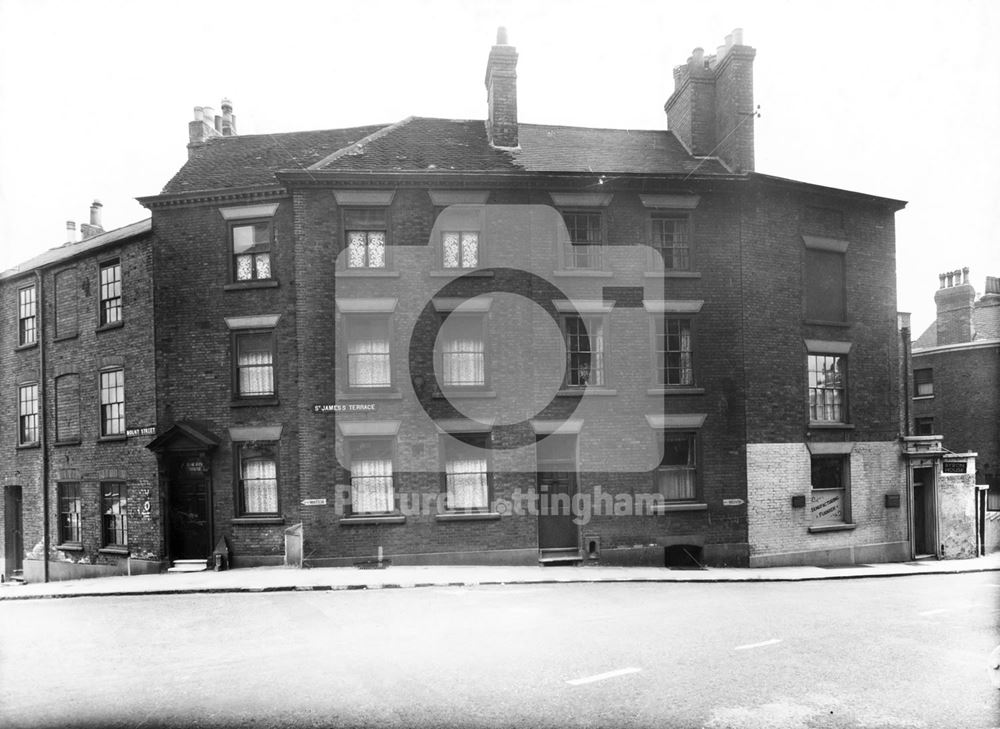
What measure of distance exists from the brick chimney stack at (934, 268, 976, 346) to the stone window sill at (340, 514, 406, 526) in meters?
25.9

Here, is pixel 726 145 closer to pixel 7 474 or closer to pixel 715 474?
pixel 715 474

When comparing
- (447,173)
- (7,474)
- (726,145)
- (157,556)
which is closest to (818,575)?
(726,145)

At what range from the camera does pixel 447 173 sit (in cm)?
1709

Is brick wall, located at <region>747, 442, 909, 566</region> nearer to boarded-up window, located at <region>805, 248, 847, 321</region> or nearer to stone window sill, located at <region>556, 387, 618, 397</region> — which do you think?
boarded-up window, located at <region>805, 248, 847, 321</region>

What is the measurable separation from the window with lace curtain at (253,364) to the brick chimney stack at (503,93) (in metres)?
8.09

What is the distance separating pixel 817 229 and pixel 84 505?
73.2ft

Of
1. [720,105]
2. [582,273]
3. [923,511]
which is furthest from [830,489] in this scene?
[720,105]

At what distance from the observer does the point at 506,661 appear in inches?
334

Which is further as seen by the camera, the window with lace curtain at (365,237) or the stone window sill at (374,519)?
the window with lace curtain at (365,237)

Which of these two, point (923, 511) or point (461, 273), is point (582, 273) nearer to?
point (461, 273)

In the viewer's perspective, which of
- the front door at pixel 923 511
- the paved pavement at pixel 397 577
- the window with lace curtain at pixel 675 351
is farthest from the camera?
the front door at pixel 923 511

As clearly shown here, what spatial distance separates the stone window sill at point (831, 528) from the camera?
1873cm

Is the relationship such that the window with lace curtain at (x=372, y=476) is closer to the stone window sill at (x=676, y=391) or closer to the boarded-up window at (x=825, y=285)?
the stone window sill at (x=676, y=391)

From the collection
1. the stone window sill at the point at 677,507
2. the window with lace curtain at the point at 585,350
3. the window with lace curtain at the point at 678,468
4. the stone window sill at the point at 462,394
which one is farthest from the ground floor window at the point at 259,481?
the window with lace curtain at the point at 678,468
